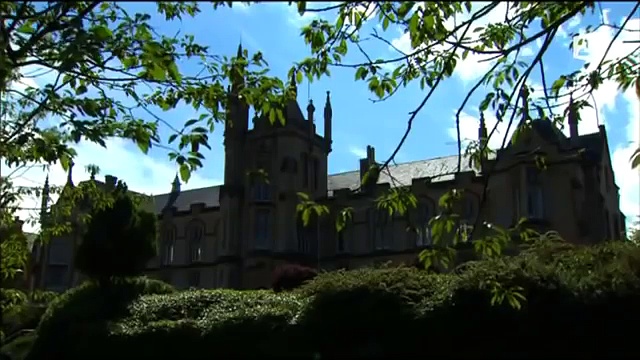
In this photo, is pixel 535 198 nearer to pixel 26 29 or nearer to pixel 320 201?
pixel 320 201

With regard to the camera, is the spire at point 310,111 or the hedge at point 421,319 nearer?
the hedge at point 421,319

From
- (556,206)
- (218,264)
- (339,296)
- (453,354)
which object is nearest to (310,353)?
(339,296)

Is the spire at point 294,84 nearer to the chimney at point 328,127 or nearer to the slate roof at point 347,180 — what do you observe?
the slate roof at point 347,180

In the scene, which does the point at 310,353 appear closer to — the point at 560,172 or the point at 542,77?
the point at 542,77

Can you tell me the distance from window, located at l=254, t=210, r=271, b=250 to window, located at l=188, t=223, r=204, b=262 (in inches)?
312

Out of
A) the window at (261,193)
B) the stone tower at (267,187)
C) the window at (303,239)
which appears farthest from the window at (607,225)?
the window at (261,193)

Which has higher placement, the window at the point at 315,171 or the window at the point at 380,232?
the window at the point at 315,171

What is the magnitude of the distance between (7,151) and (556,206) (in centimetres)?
3565

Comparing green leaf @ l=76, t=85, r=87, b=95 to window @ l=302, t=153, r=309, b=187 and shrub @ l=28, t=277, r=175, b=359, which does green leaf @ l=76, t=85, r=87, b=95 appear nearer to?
shrub @ l=28, t=277, r=175, b=359

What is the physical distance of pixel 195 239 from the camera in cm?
5400

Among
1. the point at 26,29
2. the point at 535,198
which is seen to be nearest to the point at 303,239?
the point at 535,198

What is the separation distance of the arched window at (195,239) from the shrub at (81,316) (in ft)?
103

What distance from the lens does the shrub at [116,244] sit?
22.3m

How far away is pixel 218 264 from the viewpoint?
159ft
